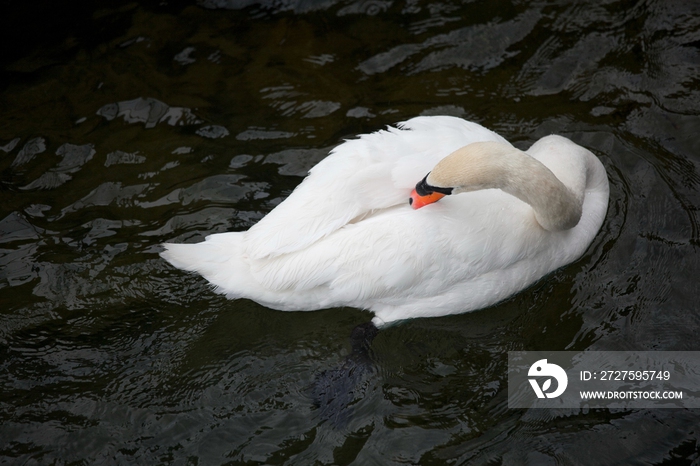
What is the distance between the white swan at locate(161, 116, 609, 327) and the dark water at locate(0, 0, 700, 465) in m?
0.45

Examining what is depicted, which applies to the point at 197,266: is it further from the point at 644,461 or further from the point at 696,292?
the point at 696,292

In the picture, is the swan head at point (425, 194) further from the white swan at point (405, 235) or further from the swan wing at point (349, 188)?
the swan wing at point (349, 188)

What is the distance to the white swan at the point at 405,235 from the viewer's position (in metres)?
3.92

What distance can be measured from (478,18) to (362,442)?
444 cm

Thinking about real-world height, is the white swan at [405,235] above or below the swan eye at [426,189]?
below

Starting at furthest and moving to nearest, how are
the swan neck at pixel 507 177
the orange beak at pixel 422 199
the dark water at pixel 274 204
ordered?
the dark water at pixel 274 204, the orange beak at pixel 422 199, the swan neck at pixel 507 177

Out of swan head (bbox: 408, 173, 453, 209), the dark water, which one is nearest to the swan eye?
swan head (bbox: 408, 173, 453, 209)

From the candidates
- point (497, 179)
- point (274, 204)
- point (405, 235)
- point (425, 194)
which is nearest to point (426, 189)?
point (425, 194)

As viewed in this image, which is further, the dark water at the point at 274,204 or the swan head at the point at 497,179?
the dark water at the point at 274,204

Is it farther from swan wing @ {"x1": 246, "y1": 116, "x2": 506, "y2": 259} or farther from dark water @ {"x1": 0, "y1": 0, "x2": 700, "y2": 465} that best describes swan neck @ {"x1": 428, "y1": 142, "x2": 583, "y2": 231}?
dark water @ {"x1": 0, "y1": 0, "x2": 700, "y2": 465}

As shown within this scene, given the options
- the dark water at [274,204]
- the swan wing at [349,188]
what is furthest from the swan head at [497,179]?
the dark water at [274,204]

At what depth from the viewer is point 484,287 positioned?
13.5ft

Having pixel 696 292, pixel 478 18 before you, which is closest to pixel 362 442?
pixel 696 292

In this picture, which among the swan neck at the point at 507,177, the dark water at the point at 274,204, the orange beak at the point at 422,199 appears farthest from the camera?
the dark water at the point at 274,204
